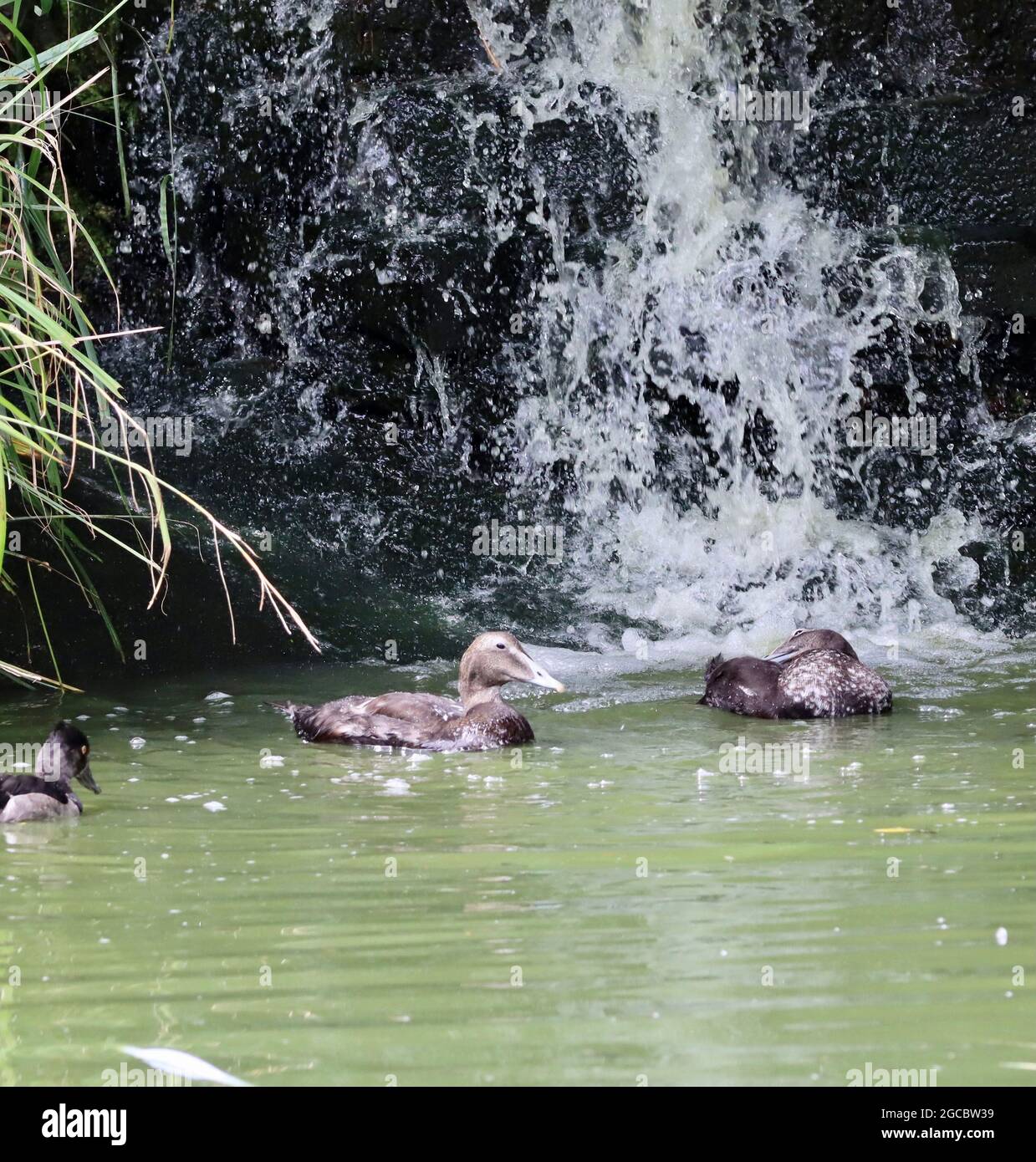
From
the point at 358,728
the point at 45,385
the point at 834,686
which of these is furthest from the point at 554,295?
the point at 45,385

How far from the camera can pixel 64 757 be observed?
6203 millimetres

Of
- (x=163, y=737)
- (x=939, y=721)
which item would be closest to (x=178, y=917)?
(x=163, y=737)

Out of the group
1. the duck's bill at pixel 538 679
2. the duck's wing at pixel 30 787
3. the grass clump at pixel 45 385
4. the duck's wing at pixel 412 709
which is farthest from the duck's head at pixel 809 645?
the duck's wing at pixel 30 787

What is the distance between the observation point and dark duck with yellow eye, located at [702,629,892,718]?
27.1 feet

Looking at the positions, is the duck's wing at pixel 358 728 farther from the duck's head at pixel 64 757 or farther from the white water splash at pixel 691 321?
the white water splash at pixel 691 321

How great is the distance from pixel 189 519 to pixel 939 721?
5.10 meters

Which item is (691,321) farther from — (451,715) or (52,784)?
(52,784)

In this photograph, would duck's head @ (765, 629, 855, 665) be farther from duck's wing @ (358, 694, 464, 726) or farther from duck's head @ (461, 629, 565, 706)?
duck's wing @ (358, 694, 464, 726)

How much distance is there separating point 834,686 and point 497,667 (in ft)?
5.52

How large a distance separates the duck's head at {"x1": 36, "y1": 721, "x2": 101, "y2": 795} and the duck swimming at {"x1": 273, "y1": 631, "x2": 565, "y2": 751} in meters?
1.58

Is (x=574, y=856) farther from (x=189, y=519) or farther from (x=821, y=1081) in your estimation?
(x=189, y=519)

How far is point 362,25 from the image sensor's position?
13.6m

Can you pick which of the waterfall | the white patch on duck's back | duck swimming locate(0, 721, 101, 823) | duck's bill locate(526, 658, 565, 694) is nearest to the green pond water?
duck swimming locate(0, 721, 101, 823)

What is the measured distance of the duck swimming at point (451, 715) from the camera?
24.5 ft
